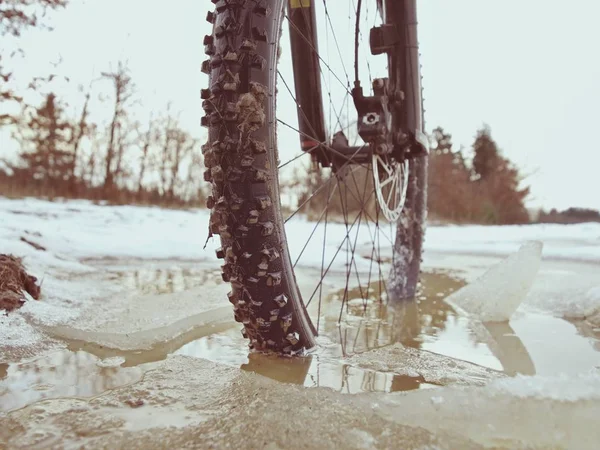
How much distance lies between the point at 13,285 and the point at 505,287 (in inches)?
76.3

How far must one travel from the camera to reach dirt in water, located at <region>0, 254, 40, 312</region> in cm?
160

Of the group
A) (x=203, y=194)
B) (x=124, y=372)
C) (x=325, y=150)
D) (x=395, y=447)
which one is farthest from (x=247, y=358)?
(x=203, y=194)

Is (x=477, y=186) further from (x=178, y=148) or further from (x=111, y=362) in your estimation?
(x=111, y=362)

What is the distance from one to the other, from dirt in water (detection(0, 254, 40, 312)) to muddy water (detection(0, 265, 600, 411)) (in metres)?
0.33

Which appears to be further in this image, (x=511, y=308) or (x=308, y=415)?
(x=511, y=308)

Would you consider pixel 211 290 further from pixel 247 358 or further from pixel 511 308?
pixel 511 308

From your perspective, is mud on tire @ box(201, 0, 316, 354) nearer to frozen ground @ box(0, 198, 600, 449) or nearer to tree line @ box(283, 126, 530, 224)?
frozen ground @ box(0, 198, 600, 449)

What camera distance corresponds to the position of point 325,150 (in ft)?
6.43

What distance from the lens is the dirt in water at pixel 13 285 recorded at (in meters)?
1.60

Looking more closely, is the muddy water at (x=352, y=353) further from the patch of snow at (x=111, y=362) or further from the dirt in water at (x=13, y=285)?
the dirt in water at (x=13, y=285)

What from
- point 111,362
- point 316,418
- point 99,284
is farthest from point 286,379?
point 99,284

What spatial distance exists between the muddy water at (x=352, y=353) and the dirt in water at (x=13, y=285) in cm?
33

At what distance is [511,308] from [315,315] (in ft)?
2.73

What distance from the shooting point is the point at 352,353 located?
146 centimetres
